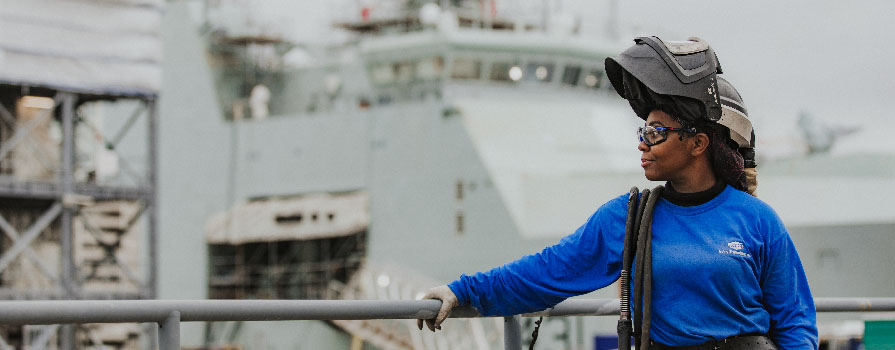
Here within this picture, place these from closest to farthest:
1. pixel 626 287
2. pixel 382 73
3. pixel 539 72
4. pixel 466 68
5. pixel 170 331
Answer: pixel 170 331, pixel 626 287, pixel 466 68, pixel 539 72, pixel 382 73

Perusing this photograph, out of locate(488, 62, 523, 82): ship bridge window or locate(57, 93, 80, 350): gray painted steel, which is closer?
locate(57, 93, 80, 350): gray painted steel

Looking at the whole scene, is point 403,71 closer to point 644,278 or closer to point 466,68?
point 466,68

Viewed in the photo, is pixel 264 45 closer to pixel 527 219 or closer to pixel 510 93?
pixel 510 93

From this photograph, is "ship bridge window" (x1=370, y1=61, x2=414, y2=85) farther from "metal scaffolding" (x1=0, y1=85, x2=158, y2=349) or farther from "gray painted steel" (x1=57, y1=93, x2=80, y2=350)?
"gray painted steel" (x1=57, y1=93, x2=80, y2=350)

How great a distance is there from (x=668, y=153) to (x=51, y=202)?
2349 centimetres

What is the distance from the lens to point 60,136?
27.0m

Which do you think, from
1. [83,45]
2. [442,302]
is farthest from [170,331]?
[83,45]

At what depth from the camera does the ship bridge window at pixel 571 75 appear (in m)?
27.8

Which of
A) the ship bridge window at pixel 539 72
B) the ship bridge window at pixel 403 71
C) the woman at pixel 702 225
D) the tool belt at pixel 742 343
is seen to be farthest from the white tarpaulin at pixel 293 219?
the tool belt at pixel 742 343

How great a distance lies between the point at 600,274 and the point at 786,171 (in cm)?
2229

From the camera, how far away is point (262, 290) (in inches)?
1153

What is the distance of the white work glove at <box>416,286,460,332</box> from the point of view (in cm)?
364

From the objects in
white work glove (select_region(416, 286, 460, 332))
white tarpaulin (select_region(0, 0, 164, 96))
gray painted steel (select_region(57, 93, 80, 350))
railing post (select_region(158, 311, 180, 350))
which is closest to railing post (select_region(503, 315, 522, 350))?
white work glove (select_region(416, 286, 460, 332))

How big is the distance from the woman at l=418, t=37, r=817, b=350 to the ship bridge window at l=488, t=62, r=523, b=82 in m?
24.0
